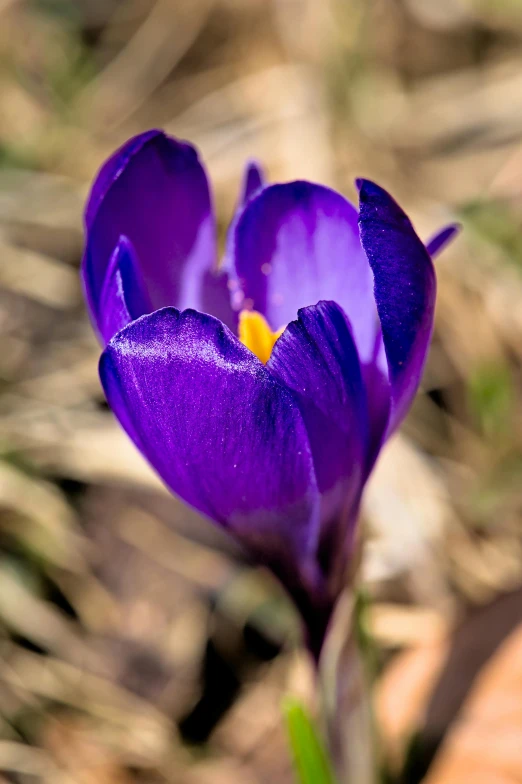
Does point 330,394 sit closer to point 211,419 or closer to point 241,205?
point 211,419

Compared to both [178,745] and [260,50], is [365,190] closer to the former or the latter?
[178,745]

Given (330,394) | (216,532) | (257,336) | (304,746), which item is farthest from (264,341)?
(216,532)

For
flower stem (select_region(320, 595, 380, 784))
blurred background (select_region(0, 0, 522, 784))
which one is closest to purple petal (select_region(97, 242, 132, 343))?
flower stem (select_region(320, 595, 380, 784))

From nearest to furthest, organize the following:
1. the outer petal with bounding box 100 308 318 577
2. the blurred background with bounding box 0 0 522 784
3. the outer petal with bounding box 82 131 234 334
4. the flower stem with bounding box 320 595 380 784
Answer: the outer petal with bounding box 100 308 318 577
the outer petal with bounding box 82 131 234 334
the flower stem with bounding box 320 595 380 784
the blurred background with bounding box 0 0 522 784

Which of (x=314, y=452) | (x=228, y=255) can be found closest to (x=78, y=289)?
(x=228, y=255)

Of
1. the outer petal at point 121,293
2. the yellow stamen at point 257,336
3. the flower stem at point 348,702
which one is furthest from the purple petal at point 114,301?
the flower stem at point 348,702

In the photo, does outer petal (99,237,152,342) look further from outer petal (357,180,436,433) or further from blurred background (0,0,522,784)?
blurred background (0,0,522,784)

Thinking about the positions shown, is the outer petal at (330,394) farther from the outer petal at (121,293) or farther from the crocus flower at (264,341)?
the outer petal at (121,293)
